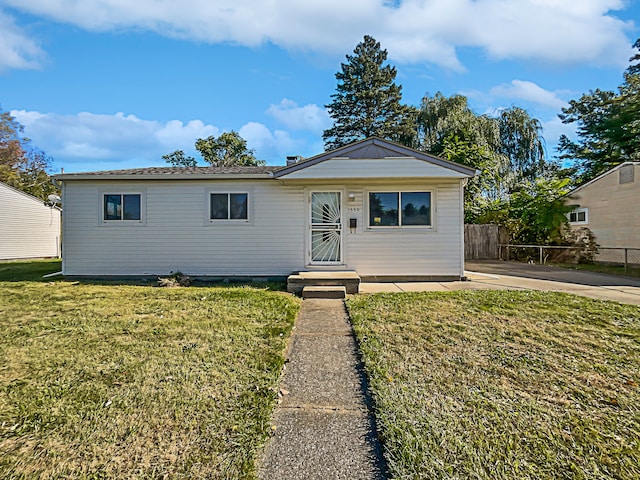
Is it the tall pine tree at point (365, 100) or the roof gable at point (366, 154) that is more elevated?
the tall pine tree at point (365, 100)

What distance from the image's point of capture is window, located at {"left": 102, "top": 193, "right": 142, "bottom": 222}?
923 cm

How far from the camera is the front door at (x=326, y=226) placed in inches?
353

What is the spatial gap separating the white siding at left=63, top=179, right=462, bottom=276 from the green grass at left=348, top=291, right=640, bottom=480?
355cm

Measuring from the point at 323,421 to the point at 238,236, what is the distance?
7.03 m

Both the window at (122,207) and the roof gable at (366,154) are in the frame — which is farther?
the window at (122,207)

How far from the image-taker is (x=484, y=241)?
15703mm

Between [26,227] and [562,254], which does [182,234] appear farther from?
[26,227]

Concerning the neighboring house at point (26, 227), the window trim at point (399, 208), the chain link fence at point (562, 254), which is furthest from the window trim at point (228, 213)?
the neighboring house at point (26, 227)

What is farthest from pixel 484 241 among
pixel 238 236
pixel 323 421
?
pixel 323 421

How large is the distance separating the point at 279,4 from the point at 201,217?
5.89m

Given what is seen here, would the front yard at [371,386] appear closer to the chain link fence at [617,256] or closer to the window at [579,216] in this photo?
the chain link fence at [617,256]

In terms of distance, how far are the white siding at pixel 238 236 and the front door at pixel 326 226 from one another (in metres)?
0.20

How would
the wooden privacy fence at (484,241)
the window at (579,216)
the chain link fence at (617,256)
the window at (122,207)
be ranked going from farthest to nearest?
the wooden privacy fence at (484,241), the window at (579,216), the chain link fence at (617,256), the window at (122,207)

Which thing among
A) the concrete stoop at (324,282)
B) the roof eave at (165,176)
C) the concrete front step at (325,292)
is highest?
the roof eave at (165,176)
